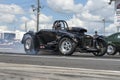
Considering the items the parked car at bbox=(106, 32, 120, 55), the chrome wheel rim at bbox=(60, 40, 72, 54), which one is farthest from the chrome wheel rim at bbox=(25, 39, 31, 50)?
the parked car at bbox=(106, 32, 120, 55)

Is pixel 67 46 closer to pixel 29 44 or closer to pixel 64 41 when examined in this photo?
pixel 64 41

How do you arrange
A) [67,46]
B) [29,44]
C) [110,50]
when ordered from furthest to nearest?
[110,50] → [29,44] → [67,46]

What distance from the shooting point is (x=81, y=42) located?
16141 mm

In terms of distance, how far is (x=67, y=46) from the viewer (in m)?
15.9

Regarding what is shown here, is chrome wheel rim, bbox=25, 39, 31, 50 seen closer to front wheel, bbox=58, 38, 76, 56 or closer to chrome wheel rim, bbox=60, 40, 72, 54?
front wheel, bbox=58, 38, 76, 56

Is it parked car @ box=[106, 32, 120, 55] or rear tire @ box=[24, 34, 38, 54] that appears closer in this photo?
rear tire @ box=[24, 34, 38, 54]

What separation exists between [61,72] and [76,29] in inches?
366

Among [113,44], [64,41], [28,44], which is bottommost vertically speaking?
[113,44]

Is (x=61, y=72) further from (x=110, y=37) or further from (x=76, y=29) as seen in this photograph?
(x=110, y=37)

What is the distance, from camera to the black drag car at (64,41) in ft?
52.2

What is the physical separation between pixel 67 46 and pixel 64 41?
0.76ft

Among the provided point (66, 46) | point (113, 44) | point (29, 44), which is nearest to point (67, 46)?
point (66, 46)

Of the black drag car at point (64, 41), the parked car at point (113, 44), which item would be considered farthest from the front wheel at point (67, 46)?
the parked car at point (113, 44)

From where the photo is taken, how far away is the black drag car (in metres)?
15.9
